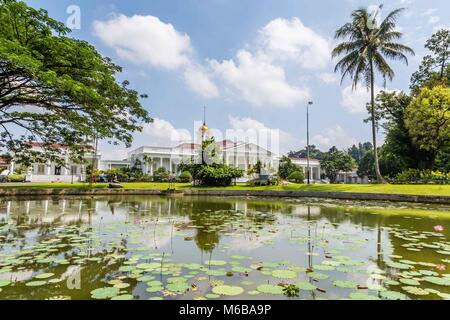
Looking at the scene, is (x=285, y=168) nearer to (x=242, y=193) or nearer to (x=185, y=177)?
(x=185, y=177)

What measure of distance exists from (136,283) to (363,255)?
3.75 metres

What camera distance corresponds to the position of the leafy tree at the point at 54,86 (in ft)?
34.6

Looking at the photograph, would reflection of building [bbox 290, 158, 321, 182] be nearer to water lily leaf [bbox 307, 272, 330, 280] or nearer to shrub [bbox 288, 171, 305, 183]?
shrub [bbox 288, 171, 305, 183]

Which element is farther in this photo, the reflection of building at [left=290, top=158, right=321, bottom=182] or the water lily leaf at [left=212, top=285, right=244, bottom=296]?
the reflection of building at [left=290, top=158, right=321, bottom=182]

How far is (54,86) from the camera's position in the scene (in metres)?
11.8

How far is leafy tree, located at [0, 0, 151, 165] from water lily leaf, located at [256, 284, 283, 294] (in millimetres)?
10514

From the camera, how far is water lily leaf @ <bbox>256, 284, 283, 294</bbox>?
3.01 metres

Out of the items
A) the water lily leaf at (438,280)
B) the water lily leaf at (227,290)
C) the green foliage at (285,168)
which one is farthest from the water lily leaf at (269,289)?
the green foliage at (285,168)

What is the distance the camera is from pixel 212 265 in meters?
3.98

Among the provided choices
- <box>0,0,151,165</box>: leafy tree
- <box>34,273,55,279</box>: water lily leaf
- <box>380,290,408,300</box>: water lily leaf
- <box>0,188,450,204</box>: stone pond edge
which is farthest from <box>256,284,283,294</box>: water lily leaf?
<box>0,188,450,204</box>: stone pond edge

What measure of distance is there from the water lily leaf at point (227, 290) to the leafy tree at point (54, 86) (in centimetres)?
1021

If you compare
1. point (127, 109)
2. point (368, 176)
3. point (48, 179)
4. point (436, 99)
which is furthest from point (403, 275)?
point (368, 176)

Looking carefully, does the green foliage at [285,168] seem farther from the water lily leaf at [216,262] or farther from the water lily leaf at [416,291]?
the water lily leaf at [416,291]

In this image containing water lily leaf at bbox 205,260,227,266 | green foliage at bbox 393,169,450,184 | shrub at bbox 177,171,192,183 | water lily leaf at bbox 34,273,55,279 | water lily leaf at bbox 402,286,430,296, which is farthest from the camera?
shrub at bbox 177,171,192,183
